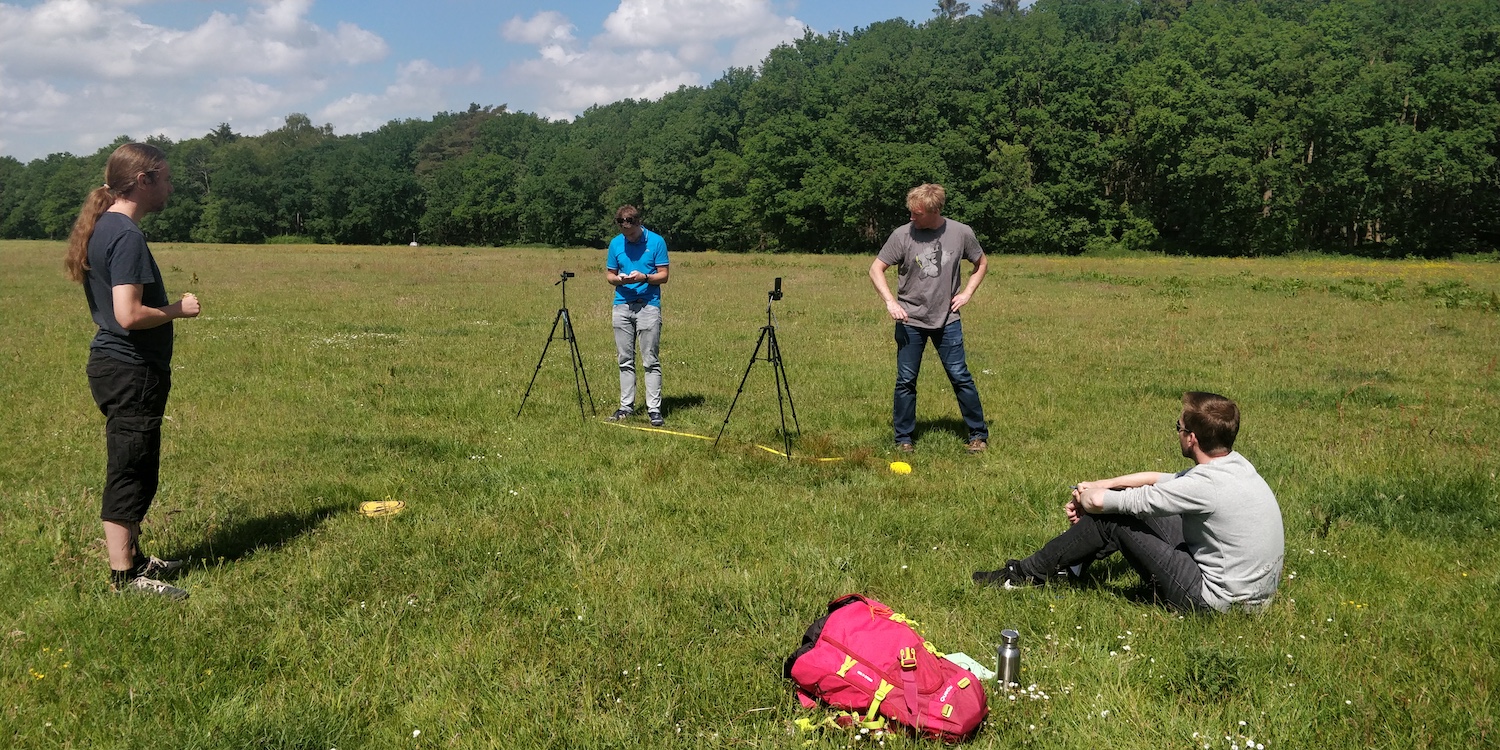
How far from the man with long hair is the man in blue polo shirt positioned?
189 inches

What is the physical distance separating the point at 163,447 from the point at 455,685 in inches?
226

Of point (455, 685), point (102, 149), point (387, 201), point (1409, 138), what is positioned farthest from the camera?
point (102, 149)

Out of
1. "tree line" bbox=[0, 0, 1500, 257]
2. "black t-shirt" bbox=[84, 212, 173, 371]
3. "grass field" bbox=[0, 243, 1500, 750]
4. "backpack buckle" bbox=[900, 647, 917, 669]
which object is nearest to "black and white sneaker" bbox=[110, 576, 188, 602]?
"grass field" bbox=[0, 243, 1500, 750]

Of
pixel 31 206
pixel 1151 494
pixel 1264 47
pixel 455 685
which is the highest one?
pixel 1264 47

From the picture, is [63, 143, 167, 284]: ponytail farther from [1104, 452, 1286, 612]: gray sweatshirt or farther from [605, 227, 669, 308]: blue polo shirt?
[1104, 452, 1286, 612]: gray sweatshirt

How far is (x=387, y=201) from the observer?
97188mm

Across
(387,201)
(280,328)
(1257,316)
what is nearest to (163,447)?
(280,328)

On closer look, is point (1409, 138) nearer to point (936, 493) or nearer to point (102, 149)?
point (936, 493)

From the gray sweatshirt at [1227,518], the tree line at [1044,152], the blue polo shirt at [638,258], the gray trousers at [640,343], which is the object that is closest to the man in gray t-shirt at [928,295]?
the blue polo shirt at [638,258]

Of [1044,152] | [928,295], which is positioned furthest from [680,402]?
[1044,152]

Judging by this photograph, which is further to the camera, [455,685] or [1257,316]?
[1257,316]

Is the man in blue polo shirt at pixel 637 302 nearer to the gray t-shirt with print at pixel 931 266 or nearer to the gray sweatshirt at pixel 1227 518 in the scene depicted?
the gray t-shirt with print at pixel 931 266

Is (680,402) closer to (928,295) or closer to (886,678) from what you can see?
(928,295)

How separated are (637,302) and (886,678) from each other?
255 inches
